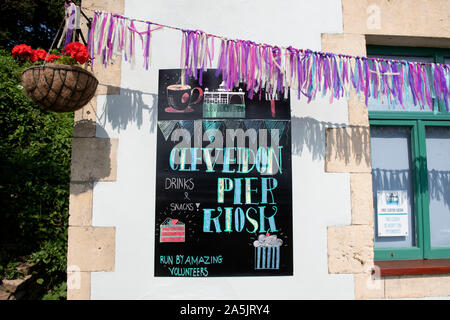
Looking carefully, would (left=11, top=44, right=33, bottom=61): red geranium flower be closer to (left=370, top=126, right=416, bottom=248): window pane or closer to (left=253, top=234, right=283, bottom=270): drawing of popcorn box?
(left=253, top=234, right=283, bottom=270): drawing of popcorn box

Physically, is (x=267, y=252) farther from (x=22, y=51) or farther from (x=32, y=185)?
(x=32, y=185)

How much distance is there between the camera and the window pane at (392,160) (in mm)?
2898

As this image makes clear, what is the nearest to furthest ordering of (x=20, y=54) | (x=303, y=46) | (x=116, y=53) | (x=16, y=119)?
(x=20, y=54) → (x=116, y=53) → (x=303, y=46) → (x=16, y=119)

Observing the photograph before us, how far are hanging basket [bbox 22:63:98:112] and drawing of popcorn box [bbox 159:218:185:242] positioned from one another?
49.3 inches

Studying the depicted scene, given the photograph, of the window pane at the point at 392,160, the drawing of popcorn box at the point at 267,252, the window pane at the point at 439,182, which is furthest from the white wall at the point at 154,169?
the window pane at the point at 439,182

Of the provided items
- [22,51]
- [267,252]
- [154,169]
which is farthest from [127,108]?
[267,252]

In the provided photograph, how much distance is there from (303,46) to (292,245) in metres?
1.90

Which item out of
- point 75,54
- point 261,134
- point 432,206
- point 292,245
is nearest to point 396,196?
point 432,206

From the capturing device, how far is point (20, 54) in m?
2.02

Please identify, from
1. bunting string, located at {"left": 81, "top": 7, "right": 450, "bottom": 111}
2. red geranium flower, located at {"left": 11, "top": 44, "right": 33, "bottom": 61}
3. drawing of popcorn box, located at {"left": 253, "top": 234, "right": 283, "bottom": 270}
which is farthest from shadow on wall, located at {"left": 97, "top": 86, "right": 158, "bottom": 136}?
drawing of popcorn box, located at {"left": 253, "top": 234, "right": 283, "bottom": 270}

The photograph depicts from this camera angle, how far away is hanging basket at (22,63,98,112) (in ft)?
6.23

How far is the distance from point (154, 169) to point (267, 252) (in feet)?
4.20

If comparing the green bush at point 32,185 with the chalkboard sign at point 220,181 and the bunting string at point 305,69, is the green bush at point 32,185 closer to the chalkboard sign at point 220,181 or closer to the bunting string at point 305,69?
the chalkboard sign at point 220,181
